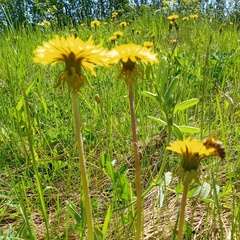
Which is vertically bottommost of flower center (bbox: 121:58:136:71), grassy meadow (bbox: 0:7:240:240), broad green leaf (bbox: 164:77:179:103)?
grassy meadow (bbox: 0:7:240:240)

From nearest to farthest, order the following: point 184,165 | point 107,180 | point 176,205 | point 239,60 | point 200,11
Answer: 1. point 184,165
2. point 176,205
3. point 107,180
4. point 239,60
5. point 200,11

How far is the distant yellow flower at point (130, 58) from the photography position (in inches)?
20.1

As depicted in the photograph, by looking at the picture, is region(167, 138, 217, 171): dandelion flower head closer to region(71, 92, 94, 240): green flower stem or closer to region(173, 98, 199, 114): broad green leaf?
region(71, 92, 94, 240): green flower stem

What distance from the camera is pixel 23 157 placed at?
1146 mm

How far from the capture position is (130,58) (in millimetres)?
514

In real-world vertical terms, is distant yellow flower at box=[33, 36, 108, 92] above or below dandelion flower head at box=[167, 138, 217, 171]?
above

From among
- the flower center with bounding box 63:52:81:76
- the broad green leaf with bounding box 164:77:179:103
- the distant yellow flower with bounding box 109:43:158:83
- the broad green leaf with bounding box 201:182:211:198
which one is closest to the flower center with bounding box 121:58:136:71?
the distant yellow flower with bounding box 109:43:158:83

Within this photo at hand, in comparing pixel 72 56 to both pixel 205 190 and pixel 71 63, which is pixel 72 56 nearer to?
pixel 71 63

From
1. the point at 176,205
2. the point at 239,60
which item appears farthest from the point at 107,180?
the point at 239,60

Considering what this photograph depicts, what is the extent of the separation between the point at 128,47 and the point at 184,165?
8.2 inches

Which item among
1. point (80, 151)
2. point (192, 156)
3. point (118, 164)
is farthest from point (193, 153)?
point (118, 164)

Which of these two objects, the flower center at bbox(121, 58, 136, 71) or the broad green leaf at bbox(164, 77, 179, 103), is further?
the broad green leaf at bbox(164, 77, 179, 103)

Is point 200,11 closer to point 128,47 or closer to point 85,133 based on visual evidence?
point 85,133

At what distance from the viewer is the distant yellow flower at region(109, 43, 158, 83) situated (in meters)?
0.51
